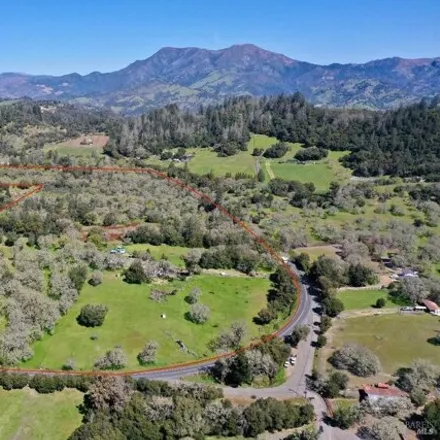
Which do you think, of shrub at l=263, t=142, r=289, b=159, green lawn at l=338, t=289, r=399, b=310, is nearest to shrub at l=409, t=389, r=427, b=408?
green lawn at l=338, t=289, r=399, b=310

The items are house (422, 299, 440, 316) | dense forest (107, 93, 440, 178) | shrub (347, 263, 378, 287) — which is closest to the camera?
house (422, 299, 440, 316)

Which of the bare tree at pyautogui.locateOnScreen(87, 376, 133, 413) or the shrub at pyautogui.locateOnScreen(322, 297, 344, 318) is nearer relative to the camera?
the bare tree at pyautogui.locateOnScreen(87, 376, 133, 413)

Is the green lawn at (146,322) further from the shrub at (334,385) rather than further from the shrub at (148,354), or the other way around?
the shrub at (334,385)

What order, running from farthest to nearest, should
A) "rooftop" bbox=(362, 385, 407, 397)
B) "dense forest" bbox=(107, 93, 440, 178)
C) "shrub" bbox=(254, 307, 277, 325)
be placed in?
1. "dense forest" bbox=(107, 93, 440, 178)
2. "shrub" bbox=(254, 307, 277, 325)
3. "rooftop" bbox=(362, 385, 407, 397)

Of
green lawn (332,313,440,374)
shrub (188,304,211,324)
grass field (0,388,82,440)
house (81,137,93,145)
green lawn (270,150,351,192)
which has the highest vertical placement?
house (81,137,93,145)

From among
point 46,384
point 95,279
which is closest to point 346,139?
point 95,279

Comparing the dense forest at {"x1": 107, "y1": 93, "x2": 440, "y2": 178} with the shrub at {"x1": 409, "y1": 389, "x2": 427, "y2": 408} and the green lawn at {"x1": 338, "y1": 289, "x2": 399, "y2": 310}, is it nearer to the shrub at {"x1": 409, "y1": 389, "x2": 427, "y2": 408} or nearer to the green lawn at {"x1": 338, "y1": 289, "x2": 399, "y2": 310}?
the green lawn at {"x1": 338, "y1": 289, "x2": 399, "y2": 310}

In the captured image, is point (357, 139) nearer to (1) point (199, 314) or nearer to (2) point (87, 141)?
(2) point (87, 141)
